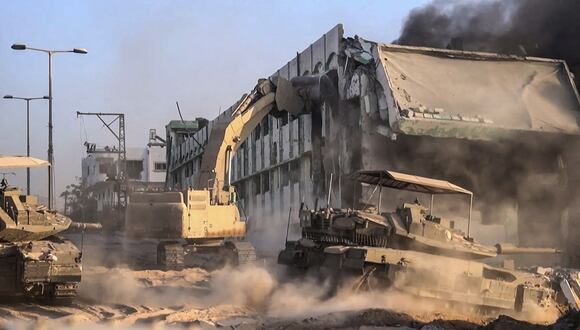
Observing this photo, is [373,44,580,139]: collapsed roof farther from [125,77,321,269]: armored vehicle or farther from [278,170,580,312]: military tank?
[278,170,580,312]: military tank

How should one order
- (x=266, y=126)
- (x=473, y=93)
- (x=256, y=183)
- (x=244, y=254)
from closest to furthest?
1. (x=244, y=254)
2. (x=473, y=93)
3. (x=266, y=126)
4. (x=256, y=183)

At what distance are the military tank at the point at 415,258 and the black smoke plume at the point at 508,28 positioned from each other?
39.4ft

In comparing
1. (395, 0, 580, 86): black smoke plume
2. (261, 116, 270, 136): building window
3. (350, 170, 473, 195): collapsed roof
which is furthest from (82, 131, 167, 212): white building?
(350, 170, 473, 195): collapsed roof

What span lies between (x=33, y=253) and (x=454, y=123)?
1160 cm

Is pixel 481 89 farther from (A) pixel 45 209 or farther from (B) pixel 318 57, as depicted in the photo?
(A) pixel 45 209

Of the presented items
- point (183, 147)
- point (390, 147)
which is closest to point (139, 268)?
point (390, 147)

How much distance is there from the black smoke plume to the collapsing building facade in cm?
177

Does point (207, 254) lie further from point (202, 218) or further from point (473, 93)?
point (473, 93)

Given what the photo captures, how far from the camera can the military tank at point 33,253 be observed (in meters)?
12.9

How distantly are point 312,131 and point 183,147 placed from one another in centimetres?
2421

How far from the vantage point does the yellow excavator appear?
57.3ft

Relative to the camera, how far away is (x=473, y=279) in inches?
501

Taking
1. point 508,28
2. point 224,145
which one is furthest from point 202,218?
point 508,28

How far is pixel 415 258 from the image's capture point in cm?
1215
